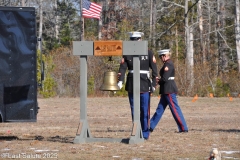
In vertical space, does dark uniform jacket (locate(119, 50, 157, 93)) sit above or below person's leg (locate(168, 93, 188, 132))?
above

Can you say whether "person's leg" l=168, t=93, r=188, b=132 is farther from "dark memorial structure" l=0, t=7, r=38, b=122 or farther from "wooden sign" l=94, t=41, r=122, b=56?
"dark memorial structure" l=0, t=7, r=38, b=122

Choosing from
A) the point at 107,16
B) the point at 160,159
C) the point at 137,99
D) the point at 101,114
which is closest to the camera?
the point at 160,159

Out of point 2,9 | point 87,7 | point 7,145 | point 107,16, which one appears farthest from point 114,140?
point 107,16

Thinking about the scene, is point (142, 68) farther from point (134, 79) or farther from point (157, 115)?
point (157, 115)

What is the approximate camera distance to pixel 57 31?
61.2m

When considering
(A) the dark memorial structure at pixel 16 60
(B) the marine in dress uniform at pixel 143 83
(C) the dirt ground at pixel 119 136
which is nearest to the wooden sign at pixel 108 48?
(B) the marine in dress uniform at pixel 143 83

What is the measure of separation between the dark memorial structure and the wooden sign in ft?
4.33

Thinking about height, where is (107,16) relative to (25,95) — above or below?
above

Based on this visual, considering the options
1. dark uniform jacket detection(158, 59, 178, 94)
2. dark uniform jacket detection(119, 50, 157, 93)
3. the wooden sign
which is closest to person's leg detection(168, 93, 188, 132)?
dark uniform jacket detection(158, 59, 178, 94)

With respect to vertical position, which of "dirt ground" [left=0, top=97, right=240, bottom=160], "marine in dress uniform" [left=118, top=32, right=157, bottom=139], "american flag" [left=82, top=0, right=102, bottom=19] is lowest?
"dirt ground" [left=0, top=97, right=240, bottom=160]

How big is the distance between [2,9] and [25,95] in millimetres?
1590

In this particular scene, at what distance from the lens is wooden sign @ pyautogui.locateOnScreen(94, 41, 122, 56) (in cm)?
1174

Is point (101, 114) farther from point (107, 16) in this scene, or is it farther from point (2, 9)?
point (107, 16)

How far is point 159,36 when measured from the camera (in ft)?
139
